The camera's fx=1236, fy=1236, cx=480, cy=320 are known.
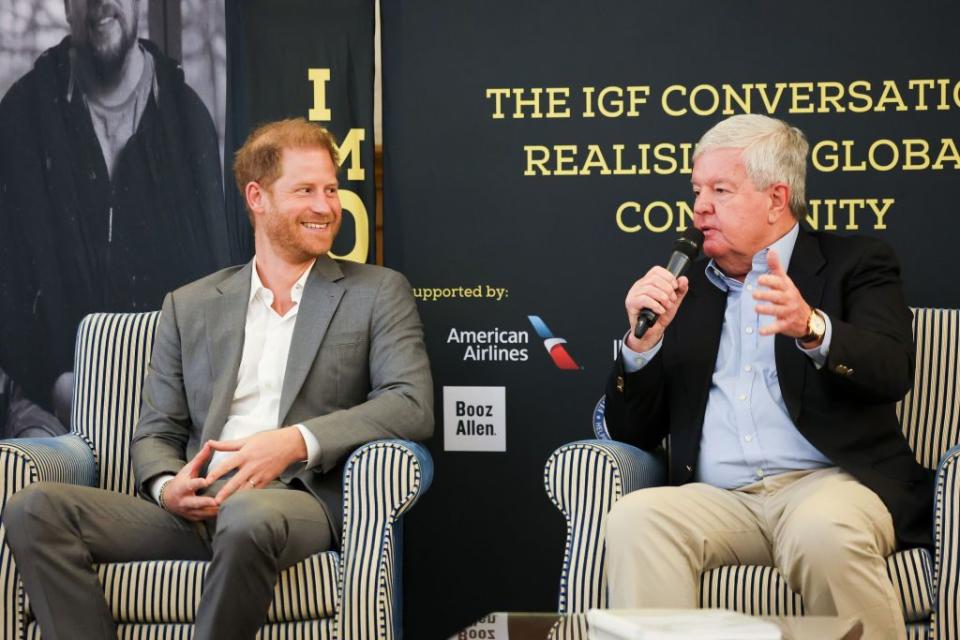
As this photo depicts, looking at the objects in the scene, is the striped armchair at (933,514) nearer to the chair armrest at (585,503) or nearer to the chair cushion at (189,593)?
the chair armrest at (585,503)

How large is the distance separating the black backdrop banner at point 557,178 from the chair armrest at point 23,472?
121 centimetres

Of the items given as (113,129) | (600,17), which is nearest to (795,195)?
(600,17)

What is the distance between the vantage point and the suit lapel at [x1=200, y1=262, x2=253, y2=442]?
3328mm

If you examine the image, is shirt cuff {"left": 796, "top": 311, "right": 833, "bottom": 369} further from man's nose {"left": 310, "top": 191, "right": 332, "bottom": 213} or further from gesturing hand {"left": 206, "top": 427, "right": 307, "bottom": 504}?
man's nose {"left": 310, "top": 191, "right": 332, "bottom": 213}

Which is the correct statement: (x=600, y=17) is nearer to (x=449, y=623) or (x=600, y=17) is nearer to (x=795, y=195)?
(x=795, y=195)

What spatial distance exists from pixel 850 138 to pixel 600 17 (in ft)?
2.95

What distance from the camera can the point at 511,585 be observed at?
13.6 ft

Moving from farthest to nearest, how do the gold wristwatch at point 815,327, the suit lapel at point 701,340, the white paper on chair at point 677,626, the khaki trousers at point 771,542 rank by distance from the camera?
the suit lapel at point 701,340
the gold wristwatch at point 815,327
the khaki trousers at point 771,542
the white paper on chair at point 677,626

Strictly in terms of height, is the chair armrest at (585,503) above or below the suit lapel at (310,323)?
below

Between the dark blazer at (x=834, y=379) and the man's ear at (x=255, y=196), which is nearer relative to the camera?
the dark blazer at (x=834, y=379)

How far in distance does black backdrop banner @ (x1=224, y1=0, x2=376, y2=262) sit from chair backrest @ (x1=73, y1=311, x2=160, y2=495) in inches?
24.1

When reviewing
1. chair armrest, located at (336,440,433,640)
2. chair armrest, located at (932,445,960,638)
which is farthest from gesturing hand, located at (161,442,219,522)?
chair armrest, located at (932,445,960,638)

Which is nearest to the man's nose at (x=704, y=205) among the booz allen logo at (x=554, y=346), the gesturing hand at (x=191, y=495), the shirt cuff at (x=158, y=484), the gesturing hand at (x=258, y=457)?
the booz allen logo at (x=554, y=346)

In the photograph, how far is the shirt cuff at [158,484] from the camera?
321cm
